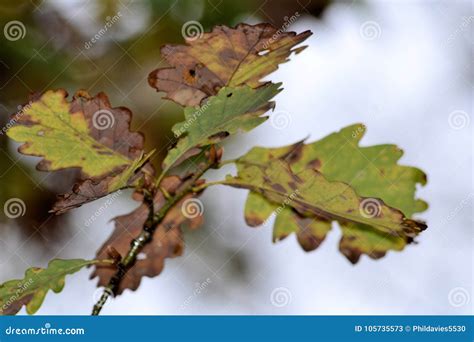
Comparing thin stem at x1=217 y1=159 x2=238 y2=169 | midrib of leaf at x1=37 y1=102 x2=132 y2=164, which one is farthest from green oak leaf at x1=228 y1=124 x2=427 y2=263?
midrib of leaf at x1=37 y1=102 x2=132 y2=164

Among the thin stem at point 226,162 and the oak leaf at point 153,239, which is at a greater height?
the thin stem at point 226,162

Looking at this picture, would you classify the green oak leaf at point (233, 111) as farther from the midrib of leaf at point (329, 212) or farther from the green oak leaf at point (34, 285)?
the green oak leaf at point (34, 285)

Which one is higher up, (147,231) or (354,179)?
(354,179)

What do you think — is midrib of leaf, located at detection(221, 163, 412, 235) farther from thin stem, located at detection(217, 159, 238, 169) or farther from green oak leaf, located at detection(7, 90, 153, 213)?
green oak leaf, located at detection(7, 90, 153, 213)

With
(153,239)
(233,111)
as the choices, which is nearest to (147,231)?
(153,239)

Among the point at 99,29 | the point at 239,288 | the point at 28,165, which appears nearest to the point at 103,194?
the point at 28,165

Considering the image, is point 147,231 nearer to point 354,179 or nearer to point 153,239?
point 153,239

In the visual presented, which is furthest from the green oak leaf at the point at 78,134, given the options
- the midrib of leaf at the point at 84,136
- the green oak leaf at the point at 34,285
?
the green oak leaf at the point at 34,285
